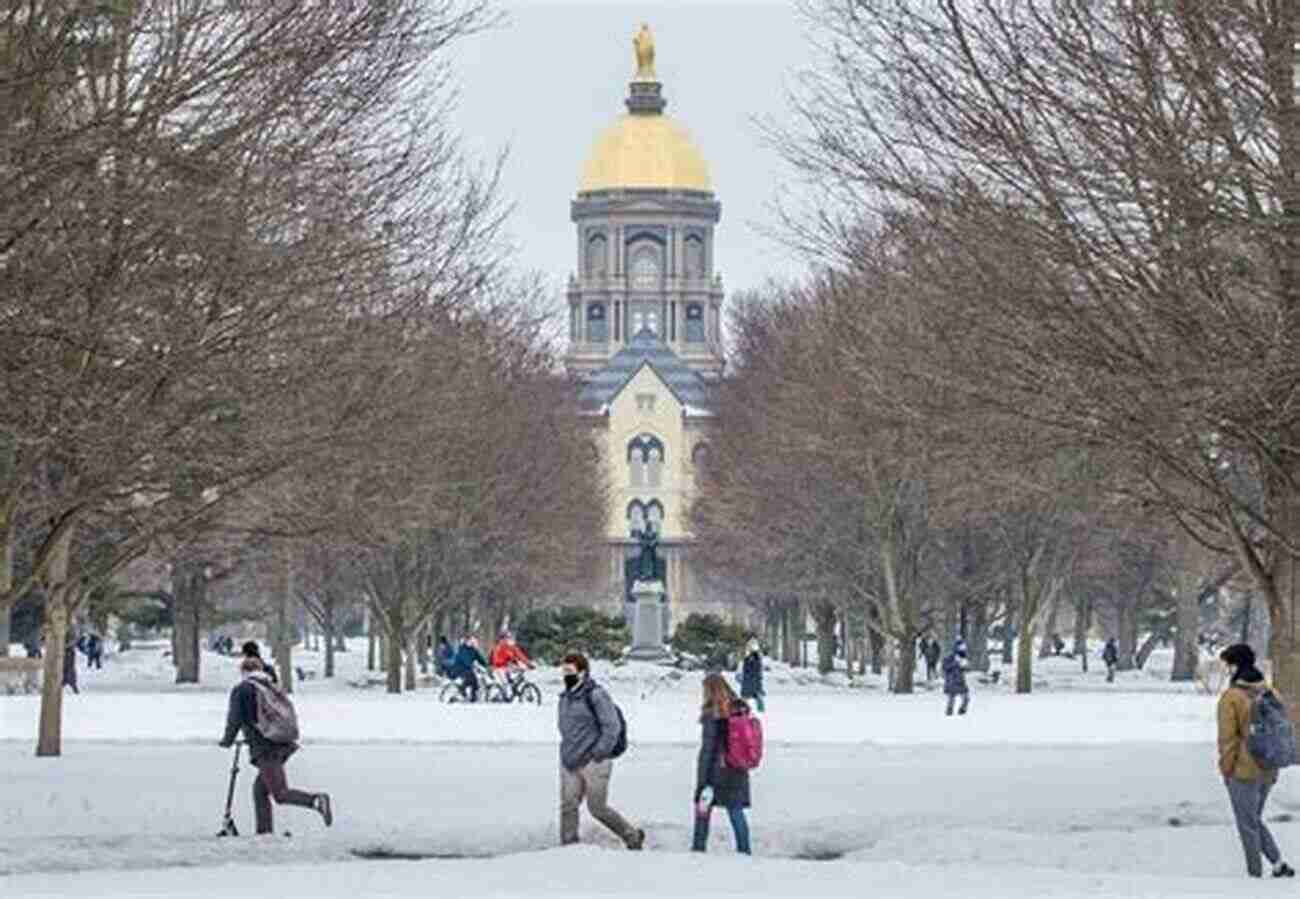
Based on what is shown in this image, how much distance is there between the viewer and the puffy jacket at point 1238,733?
19656 mm

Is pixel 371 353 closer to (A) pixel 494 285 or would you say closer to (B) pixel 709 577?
(A) pixel 494 285

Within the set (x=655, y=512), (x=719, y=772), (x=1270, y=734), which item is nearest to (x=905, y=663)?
(x=719, y=772)

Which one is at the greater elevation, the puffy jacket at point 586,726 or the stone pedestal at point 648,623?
the stone pedestal at point 648,623

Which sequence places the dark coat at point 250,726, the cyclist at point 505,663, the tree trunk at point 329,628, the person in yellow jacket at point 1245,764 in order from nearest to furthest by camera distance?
the person in yellow jacket at point 1245,764
the dark coat at point 250,726
the cyclist at point 505,663
the tree trunk at point 329,628

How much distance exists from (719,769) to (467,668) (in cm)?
3169

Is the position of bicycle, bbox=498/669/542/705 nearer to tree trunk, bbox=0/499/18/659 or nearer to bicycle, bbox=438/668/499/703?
bicycle, bbox=438/668/499/703

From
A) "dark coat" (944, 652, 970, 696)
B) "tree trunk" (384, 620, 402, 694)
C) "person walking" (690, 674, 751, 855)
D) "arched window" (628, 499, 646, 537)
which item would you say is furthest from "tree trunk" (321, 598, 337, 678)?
Result: "arched window" (628, 499, 646, 537)

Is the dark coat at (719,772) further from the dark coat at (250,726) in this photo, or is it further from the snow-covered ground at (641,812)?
the dark coat at (250,726)

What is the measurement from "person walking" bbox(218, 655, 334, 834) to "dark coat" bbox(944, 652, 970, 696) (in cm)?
2621

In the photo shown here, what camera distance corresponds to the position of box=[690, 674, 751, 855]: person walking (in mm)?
21531

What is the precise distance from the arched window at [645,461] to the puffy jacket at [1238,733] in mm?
156152

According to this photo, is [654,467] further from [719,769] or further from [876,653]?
[719,769]

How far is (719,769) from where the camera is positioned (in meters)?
21.5

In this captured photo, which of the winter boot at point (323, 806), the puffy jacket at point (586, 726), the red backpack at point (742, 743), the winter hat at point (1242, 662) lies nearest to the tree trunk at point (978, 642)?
the winter boot at point (323, 806)
